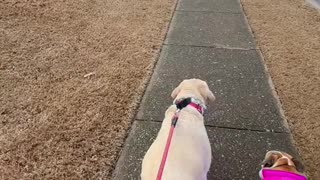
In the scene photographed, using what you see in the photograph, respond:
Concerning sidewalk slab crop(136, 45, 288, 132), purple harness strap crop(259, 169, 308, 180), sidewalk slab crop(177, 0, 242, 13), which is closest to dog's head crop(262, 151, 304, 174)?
purple harness strap crop(259, 169, 308, 180)

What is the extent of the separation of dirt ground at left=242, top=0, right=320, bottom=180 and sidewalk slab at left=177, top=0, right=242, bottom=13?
0.69ft

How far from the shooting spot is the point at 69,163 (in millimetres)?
3389

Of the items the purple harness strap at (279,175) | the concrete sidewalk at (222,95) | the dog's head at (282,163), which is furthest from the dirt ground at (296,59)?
the purple harness strap at (279,175)

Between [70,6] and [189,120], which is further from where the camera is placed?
[70,6]

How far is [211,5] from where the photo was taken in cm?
726

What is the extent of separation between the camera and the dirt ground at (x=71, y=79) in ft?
11.4

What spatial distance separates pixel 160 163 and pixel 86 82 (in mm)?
2462

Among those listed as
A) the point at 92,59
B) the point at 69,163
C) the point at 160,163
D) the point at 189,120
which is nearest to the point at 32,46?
the point at 92,59

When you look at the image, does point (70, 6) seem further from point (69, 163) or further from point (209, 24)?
point (69, 163)

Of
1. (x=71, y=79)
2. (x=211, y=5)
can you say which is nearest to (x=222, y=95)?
(x=71, y=79)

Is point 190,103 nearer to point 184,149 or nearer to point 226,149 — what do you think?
point 184,149

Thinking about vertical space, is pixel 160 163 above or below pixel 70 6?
above

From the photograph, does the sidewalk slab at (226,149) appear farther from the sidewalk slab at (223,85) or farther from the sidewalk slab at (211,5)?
the sidewalk slab at (211,5)

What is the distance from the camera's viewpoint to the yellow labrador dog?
2328 mm
